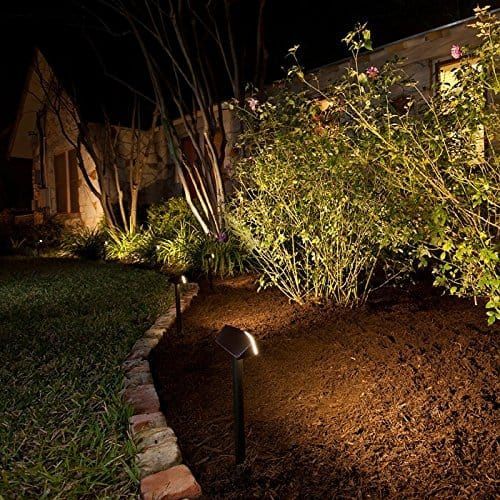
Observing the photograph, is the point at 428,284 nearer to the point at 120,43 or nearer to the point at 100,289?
the point at 100,289

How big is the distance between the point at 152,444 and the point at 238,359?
2.10 feet

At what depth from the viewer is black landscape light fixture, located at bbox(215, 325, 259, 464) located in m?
1.99

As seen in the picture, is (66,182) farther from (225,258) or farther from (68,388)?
(68,388)

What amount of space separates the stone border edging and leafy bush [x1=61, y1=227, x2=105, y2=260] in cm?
716

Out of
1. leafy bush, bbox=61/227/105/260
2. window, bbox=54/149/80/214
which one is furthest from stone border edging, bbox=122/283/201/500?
window, bbox=54/149/80/214

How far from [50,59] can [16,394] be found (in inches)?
418

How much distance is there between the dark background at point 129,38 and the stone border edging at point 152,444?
21.6 ft

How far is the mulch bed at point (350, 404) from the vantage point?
1980mm

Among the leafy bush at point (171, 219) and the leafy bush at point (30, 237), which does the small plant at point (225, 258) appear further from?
the leafy bush at point (30, 237)

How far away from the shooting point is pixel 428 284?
4.62 meters

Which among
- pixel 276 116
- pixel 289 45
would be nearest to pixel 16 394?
pixel 276 116

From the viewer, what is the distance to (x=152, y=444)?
222 cm

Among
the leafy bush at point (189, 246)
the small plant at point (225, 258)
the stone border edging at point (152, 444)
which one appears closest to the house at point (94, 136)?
the leafy bush at point (189, 246)

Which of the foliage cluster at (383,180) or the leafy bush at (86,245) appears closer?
the foliage cluster at (383,180)
